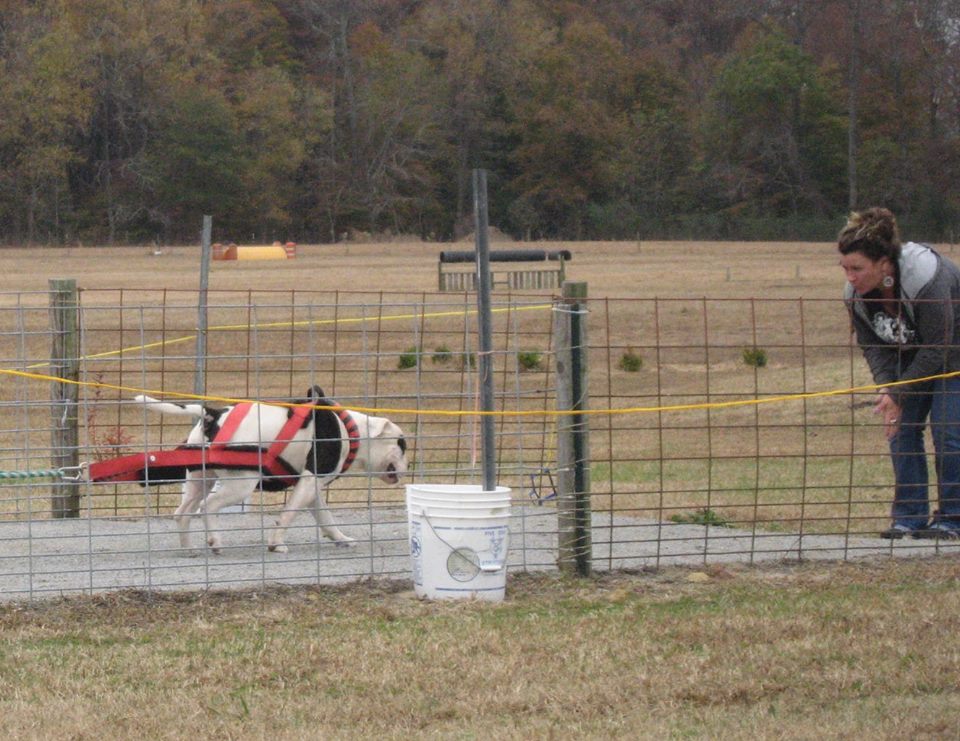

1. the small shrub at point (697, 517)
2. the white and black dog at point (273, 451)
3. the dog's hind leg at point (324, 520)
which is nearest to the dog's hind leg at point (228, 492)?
the white and black dog at point (273, 451)

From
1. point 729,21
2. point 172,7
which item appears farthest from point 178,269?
point 729,21

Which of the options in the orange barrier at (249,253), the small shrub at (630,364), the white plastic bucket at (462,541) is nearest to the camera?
the white plastic bucket at (462,541)

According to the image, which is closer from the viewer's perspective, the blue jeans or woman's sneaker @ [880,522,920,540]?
the blue jeans

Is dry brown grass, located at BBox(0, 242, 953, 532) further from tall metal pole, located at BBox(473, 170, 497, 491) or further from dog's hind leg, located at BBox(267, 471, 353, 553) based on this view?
dog's hind leg, located at BBox(267, 471, 353, 553)

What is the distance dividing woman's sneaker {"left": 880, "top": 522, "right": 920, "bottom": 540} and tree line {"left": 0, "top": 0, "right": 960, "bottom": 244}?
52423 millimetres

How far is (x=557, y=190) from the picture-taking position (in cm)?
6544

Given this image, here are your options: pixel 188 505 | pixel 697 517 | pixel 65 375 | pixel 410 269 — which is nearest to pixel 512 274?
pixel 410 269

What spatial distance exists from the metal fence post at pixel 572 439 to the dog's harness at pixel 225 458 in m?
1.06

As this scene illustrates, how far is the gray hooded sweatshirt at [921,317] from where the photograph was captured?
8.13m

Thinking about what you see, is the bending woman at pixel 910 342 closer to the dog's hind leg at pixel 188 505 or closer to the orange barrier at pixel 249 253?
the dog's hind leg at pixel 188 505

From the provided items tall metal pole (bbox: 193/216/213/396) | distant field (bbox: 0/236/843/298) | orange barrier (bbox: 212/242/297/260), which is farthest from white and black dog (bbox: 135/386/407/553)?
orange barrier (bbox: 212/242/297/260)

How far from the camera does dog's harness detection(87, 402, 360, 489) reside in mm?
7859

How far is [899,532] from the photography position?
835 centimetres

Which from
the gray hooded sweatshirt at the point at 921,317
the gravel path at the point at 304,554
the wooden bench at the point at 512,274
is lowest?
the gravel path at the point at 304,554
